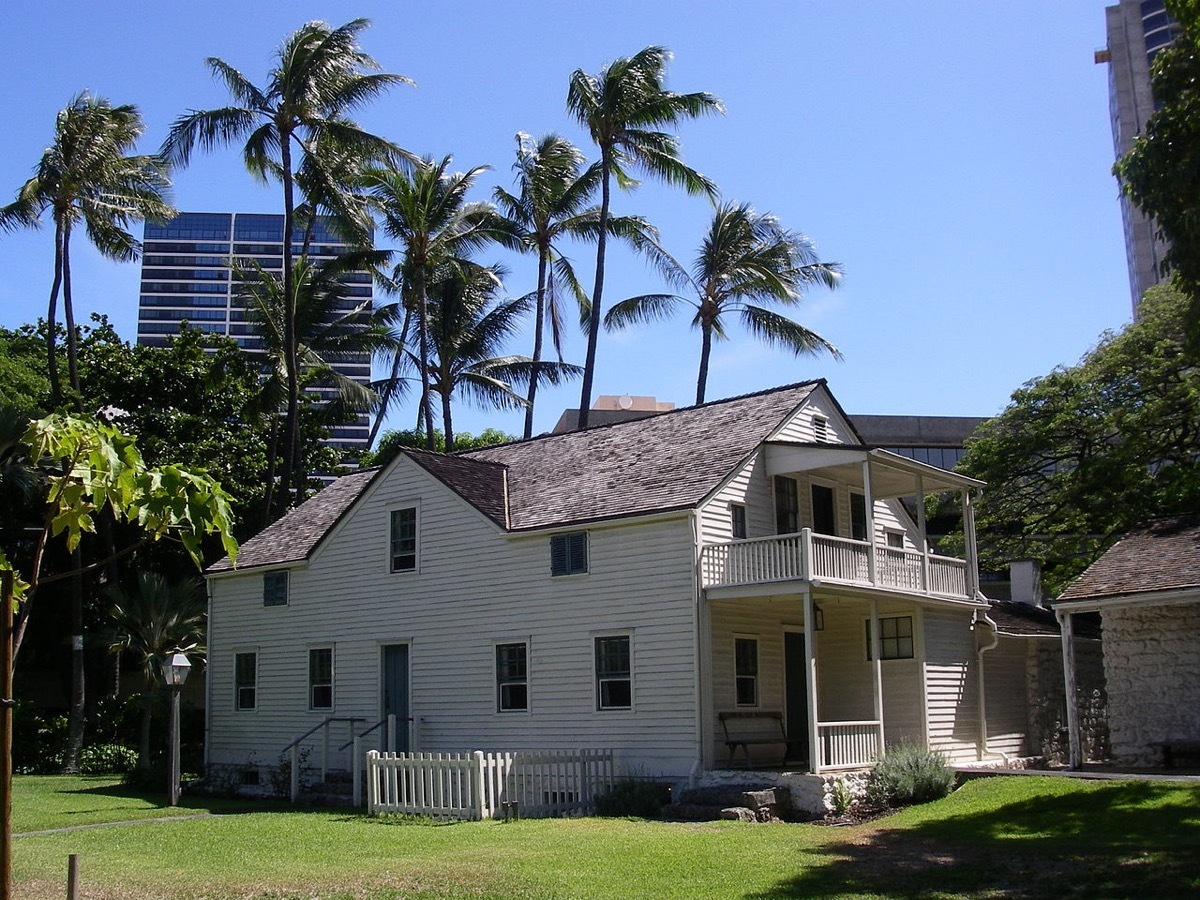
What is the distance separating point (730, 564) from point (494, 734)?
5.63 m

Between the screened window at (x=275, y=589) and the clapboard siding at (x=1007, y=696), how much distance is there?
1462 centimetres

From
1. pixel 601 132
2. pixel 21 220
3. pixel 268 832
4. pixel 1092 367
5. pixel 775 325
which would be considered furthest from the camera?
pixel 775 325

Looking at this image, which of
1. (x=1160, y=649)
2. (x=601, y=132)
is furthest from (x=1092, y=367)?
(x=601, y=132)

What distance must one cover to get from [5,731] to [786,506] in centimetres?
1831

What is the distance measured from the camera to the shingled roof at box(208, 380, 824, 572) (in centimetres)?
2147

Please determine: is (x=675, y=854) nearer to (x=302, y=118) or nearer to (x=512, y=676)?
(x=512, y=676)

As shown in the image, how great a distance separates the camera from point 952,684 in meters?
23.3

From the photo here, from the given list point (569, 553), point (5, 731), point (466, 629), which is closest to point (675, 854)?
point (569, 553)

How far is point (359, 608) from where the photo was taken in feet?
82.0

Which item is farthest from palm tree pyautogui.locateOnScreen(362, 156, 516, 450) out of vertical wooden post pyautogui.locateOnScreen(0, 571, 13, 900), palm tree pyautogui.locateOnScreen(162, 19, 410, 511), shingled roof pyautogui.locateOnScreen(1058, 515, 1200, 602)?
vertical wooden post pyautogui.locateOnScreen(0, 571, 13, 900)

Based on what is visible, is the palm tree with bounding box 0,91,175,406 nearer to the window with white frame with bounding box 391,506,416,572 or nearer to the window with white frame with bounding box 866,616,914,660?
the window with white frame with bounding box 391,506,416,572

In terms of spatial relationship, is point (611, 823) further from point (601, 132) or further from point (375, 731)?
point (601, 132)

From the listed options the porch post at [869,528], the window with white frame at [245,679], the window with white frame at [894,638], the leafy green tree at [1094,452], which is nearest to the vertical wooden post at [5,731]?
the porch post at [869,528]

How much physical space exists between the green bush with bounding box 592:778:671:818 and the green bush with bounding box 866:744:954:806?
10.4 ft
